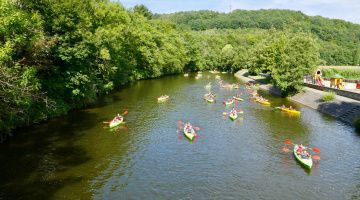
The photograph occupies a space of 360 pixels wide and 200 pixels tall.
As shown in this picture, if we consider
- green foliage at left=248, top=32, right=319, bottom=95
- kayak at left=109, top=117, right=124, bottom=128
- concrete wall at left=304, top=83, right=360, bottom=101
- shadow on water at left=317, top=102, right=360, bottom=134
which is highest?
green foliage at left=248, top=32, right=319, bottom=95

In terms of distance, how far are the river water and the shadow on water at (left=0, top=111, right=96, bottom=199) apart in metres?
0.08

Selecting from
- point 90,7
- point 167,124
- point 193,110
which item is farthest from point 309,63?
point 90,7

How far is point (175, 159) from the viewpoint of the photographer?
1335 inches

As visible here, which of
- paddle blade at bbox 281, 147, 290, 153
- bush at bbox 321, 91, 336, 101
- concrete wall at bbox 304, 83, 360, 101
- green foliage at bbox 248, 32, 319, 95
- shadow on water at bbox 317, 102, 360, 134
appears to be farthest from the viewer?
green foliage at bbox 248, 32, 319, 95

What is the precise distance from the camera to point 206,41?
161500mm

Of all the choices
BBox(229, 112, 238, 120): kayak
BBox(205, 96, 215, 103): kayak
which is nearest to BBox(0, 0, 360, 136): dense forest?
BBox(205, 96, 215, 103): kayak

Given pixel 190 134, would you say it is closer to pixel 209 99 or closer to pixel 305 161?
pixel 305 161

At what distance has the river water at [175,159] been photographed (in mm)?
27328

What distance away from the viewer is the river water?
89.7ft

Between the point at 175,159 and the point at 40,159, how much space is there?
11.9 m

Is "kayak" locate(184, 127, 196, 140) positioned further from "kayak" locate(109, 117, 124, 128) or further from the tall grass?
the tall grass

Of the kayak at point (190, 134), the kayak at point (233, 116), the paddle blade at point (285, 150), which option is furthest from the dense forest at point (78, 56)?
the paddle blade at point (285, 150)

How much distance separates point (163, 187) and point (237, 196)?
216 inches

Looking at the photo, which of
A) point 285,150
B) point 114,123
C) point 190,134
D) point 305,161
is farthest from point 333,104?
point 114,123
